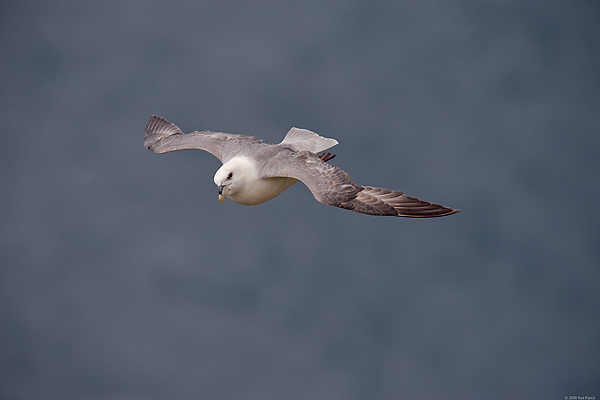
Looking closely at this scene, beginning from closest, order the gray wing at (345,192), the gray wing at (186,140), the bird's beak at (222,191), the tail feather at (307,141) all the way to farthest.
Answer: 1. the gray wing at (345,192)
2. the bird's beak at (222,191)
3. the gray wing at (186,140)
4. the tail feather at (307,141)

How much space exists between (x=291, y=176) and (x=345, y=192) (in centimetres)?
111

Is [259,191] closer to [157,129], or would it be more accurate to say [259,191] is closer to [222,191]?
[222,191]

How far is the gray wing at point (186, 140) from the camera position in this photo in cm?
1697

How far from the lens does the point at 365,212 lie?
47.5 feet

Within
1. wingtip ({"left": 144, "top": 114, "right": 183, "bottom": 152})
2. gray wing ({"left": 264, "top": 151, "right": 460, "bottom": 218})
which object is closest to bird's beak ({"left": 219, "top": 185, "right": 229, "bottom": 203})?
gray wing ({"left": 264, "top": 151, "right": 460, "bottom": 218})

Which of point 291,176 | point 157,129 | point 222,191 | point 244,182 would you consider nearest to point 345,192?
point 291,176

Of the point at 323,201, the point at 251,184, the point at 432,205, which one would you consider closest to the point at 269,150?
the point at 251,184

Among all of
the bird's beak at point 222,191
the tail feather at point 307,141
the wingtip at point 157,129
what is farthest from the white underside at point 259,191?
the wingtip at point 157,129

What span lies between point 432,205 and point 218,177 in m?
3.75

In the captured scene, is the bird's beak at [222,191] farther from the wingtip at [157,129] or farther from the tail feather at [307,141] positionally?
the wingtip at [157,129]

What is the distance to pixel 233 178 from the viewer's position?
15281mm

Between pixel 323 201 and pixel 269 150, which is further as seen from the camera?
pixel 269 150

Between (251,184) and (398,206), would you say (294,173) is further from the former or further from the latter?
(398,206)

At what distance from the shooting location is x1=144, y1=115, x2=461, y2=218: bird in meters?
14.6
